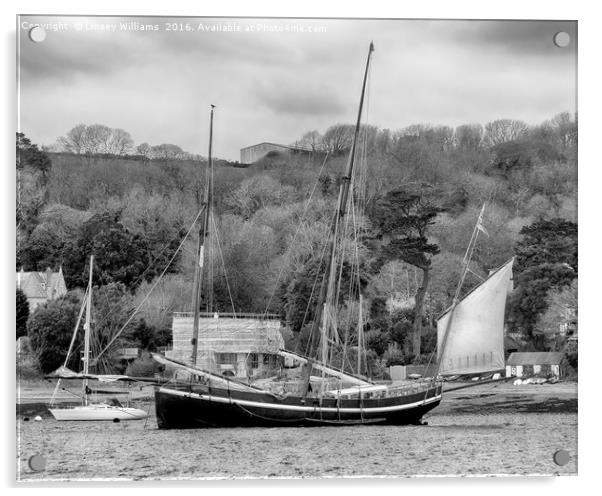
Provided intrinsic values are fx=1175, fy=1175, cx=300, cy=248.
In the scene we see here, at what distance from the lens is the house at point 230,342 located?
1396 centimetres

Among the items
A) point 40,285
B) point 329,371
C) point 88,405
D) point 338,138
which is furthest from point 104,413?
point 338,138

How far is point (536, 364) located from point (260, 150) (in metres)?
4.07

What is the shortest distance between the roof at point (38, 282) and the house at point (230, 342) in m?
1.80

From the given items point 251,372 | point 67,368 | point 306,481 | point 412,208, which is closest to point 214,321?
point 251,372

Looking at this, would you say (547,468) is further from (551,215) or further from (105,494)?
(105,494)

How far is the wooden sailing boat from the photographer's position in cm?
1351

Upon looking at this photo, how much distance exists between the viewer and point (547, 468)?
36.1ft

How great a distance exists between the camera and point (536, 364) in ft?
44.7

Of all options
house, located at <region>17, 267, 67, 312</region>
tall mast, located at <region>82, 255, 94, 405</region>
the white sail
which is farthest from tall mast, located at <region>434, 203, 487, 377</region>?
house, located at <region>17, 267, 67, 312</region>

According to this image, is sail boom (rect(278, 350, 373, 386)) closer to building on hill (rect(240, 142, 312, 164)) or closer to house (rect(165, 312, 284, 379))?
house (rect(165, 312, 284, 379))

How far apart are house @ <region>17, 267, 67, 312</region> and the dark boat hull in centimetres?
188

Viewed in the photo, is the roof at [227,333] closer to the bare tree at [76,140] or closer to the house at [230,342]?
the house at [230,342]

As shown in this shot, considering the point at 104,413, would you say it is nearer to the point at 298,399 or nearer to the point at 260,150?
the point at 298,399

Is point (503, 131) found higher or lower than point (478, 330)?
higher
